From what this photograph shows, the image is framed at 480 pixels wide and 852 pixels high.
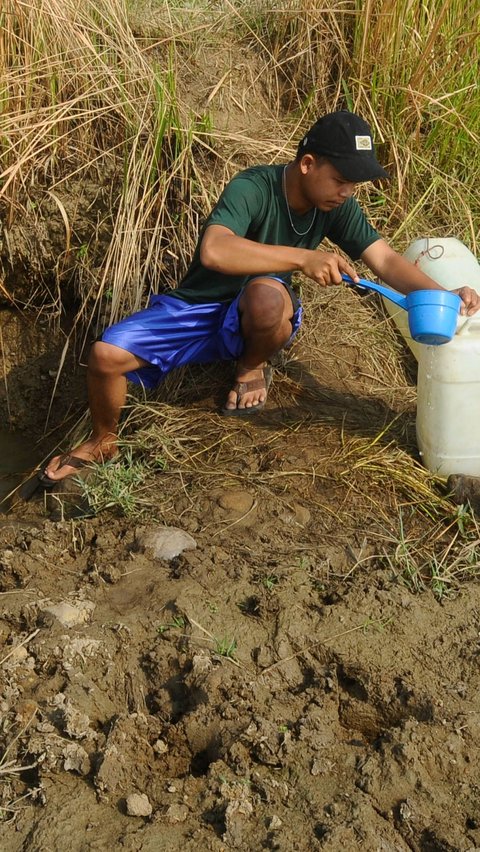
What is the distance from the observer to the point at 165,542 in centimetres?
303

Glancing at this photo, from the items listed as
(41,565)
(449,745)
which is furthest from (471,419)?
(41,565)

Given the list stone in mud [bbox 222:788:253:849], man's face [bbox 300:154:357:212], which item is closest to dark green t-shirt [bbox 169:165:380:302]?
man's face [bbox 300:154:357:212]

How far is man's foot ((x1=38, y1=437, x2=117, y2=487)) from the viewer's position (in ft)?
12.1

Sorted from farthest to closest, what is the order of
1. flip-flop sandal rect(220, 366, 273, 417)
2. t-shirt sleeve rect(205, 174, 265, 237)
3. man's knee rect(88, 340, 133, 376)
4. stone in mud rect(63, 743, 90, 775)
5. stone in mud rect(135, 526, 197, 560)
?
1. flip-flop sandal rect(220, 366, 273, 417)
2. man's knee rect(88, 340, 133, 376)
3. t-shirt sleeve rect(205, 174, 265, 237)
4. stone in mud rect(135, 526, 197, 560)
5. stone in mud rect(63, 743, 90, 775)

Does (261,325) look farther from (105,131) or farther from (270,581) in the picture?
(105,131)

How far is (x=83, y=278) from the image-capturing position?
446 cm

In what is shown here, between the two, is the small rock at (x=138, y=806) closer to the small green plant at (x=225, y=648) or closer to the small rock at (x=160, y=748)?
the small rock at (x=160, y=748)

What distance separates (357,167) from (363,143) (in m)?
0.10

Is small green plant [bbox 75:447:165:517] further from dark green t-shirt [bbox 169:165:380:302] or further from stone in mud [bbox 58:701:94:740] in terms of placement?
stone in mud [bbox 58:701:94:740]

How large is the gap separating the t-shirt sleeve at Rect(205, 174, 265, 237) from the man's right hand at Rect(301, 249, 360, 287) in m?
0.34

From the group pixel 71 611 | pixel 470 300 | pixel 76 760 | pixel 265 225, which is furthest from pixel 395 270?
pixel 76 760

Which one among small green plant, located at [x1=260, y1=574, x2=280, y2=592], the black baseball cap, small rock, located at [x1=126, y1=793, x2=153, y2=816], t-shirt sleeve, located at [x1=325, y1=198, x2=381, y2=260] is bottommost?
small rock, located at [x1=126, y1=793, x2=153, y2=816]

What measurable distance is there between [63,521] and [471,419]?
142cm

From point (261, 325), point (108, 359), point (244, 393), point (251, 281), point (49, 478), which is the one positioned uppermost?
point (251, 281)
